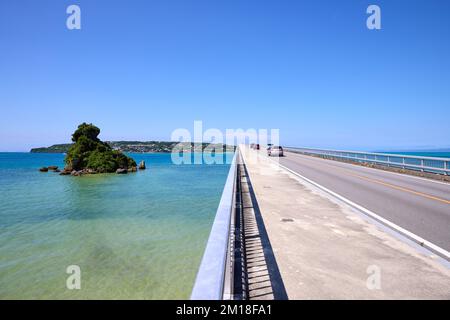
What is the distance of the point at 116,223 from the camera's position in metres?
18.2

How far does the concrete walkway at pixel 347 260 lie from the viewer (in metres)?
3.94

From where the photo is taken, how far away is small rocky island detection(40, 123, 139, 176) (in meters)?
60.5

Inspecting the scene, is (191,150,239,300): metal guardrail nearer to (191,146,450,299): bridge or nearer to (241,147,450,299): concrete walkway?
(191,146,450,299): bridge

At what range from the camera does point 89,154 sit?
62875 mm

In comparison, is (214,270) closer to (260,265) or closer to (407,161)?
(260,265)

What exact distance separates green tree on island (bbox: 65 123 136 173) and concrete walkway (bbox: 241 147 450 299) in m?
60.0

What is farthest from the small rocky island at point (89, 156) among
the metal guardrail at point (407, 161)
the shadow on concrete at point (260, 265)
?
the shadow on concrete at point (260, 265)

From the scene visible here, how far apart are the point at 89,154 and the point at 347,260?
6676cm

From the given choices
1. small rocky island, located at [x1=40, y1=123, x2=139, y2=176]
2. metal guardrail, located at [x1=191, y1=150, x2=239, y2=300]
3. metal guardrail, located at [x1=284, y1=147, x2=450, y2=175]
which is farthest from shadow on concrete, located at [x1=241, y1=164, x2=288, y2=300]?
small rocky island, located at [x1=40, y1=123, x2=139, y2=176]

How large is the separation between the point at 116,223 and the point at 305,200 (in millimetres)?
13066

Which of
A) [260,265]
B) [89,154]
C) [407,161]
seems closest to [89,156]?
[89,154]

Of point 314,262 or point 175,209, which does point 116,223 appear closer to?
point 175,209

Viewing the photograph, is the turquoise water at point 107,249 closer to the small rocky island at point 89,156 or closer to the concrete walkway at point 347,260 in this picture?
the concrete walkway at point 347,260

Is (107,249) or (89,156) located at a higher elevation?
(89,156)
